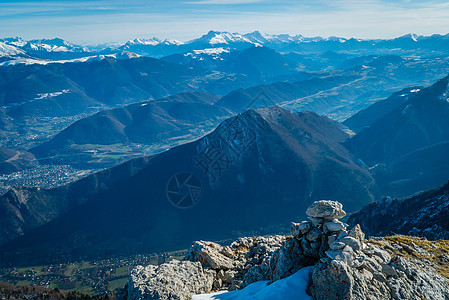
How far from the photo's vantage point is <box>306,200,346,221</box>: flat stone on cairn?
94.4 feet

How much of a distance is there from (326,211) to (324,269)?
613 cm

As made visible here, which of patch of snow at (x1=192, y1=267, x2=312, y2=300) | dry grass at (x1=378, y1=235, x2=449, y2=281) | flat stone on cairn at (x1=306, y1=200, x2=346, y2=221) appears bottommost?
dry grass at (x1=378, y1=235, x2=449, y2=281)

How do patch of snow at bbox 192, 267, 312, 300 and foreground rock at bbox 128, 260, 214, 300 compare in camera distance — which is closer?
patch of snow at bbox 192, 267, 312, 300

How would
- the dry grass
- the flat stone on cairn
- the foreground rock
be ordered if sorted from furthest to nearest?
1. the dry grass
2. the foreground rock
3. the flat stone on cairn

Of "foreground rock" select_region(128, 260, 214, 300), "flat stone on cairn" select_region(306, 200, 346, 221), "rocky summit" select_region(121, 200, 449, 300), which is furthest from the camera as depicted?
"foreground rock" select_region(128, 260, 214, 300)

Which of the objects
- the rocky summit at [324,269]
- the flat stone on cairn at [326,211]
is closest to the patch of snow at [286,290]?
the rocky summit at [324,269]

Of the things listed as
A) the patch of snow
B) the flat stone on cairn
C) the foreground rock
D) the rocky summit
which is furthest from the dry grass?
the foreground rock

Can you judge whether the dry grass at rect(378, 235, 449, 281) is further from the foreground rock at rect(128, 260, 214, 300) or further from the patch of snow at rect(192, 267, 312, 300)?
the foreground rock at rect(128, 260, 214, 300)

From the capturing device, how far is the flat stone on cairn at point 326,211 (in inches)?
1133

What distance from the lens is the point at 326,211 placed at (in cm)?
2889

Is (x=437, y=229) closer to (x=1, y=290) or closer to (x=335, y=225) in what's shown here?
(x=335, y=225)

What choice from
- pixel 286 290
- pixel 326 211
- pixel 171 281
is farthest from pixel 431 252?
pixel 171 281

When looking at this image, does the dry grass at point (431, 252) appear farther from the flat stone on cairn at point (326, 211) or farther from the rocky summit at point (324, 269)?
the flat stone on cairn at point (326, 211)

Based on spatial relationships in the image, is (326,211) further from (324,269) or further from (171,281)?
(171,281)
